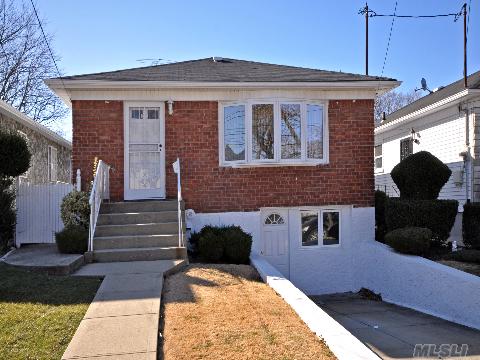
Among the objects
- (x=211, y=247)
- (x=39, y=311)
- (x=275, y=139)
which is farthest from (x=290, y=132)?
(x=39, y=311)

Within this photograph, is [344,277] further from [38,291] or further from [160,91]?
[38,291]

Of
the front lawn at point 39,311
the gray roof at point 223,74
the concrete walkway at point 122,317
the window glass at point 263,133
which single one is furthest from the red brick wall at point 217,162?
the front lawn at point 39,311

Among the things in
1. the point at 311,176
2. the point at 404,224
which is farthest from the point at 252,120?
the point at 404,224

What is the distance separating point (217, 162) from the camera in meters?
11.0

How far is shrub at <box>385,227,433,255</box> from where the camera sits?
377 inches

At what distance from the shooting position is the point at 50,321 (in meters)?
5.13

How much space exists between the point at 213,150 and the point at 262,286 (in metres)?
4.49

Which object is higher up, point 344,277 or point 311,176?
point 311,176

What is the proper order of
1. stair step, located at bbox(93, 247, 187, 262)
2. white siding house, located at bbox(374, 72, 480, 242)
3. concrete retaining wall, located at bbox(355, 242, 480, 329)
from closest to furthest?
concrete retaining wall, located at bbox(355, 242, 480, 329)
stair step, located at bbox(93, 247, 187, 262)
white siding house, located at bbox(374, 72, 480, 242)

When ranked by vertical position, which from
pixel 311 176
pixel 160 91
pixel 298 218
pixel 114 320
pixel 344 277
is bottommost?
pixel 344 277

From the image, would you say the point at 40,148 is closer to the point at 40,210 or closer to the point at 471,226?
the point at 40,210

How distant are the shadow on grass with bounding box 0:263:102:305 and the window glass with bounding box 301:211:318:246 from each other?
18.3 feet
